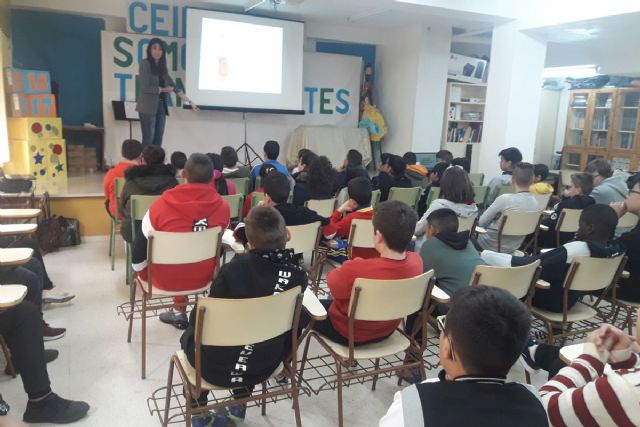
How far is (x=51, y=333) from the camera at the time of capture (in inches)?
112

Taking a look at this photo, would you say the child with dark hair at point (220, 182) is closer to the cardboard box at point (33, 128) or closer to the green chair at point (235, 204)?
the green chair at point (235, 204)

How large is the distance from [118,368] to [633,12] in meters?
5.82

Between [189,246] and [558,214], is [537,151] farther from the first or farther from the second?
[189,246]

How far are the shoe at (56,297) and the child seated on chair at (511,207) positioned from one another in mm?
3053

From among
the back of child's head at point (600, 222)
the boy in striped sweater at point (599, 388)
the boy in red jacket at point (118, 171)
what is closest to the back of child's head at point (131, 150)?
the boy in red jacket at point (118, 171)

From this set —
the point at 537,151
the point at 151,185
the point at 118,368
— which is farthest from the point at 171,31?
the point at 537,151

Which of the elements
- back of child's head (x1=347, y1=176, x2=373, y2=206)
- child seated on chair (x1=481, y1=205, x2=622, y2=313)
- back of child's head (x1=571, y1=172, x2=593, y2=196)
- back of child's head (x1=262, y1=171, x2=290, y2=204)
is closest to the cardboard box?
back of child's head (x1=262, y1=171, x2=290, y2=204)

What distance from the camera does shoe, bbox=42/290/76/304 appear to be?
329 centimetres

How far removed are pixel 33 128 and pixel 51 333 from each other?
3.65m

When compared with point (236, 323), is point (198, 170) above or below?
above

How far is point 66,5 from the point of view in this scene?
6.54 meters

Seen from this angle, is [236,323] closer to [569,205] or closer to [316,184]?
[316,184]

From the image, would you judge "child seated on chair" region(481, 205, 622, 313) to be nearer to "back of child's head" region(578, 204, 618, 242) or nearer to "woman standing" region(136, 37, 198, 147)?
"back of child's head" region(578, 204, 618, 242)

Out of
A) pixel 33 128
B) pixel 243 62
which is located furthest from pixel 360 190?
pixel 243 62
